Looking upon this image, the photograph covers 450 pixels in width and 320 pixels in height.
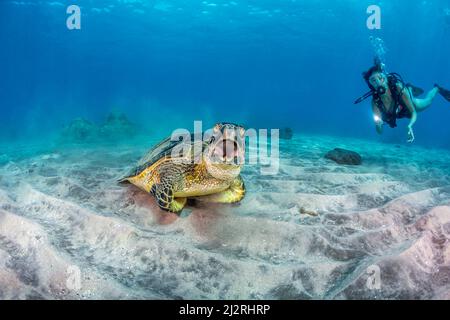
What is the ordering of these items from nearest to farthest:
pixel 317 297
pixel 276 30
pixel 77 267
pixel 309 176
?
pixel 317 297, pixel 77 267, pixel 309 176, pixel 276 30

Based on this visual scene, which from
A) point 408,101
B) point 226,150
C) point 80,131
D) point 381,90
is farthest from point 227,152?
point 80,131

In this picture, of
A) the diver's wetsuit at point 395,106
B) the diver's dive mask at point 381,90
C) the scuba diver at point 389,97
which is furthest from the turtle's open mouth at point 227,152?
the diver's wetsuit at point 395,106

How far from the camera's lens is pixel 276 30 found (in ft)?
133

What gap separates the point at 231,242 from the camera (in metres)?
3.38

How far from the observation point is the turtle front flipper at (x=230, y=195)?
4.29 metres

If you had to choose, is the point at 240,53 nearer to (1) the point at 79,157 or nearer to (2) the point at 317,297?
(1) the point at 79,157

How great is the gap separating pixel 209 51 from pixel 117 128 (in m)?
44.2

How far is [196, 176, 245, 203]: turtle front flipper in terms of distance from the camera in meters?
4.29

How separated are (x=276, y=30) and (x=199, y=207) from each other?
4235 cm

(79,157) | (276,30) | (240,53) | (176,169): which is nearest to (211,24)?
(276,30)

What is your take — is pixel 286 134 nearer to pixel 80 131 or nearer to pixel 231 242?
pixel 80 131

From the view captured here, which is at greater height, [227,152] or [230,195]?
[227,152]

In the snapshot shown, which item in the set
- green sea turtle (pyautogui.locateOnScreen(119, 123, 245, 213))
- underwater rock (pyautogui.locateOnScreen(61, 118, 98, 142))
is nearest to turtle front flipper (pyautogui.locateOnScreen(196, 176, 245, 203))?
green sea turtle (pyautogui.locateOnScreen(119, 123, 245, 213))

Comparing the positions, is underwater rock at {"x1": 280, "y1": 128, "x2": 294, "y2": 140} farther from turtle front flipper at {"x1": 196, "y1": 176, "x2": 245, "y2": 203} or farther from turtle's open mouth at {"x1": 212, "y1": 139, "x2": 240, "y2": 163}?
turtle's open mouth at {"x1": 212, "y1": 139, "x2": 240, "y2": 163}
